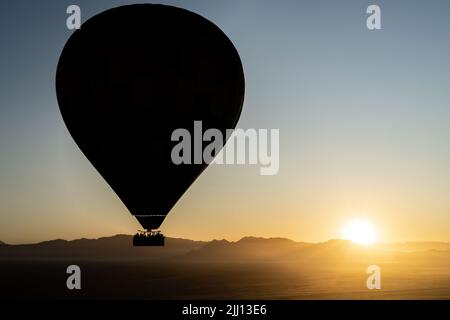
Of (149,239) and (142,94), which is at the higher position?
(142,94)

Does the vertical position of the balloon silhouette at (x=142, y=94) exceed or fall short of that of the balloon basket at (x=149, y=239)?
it exceeds it

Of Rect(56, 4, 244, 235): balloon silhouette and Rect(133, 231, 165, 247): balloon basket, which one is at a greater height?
Rect(56, 4, 244, 235): balloon silhouette
